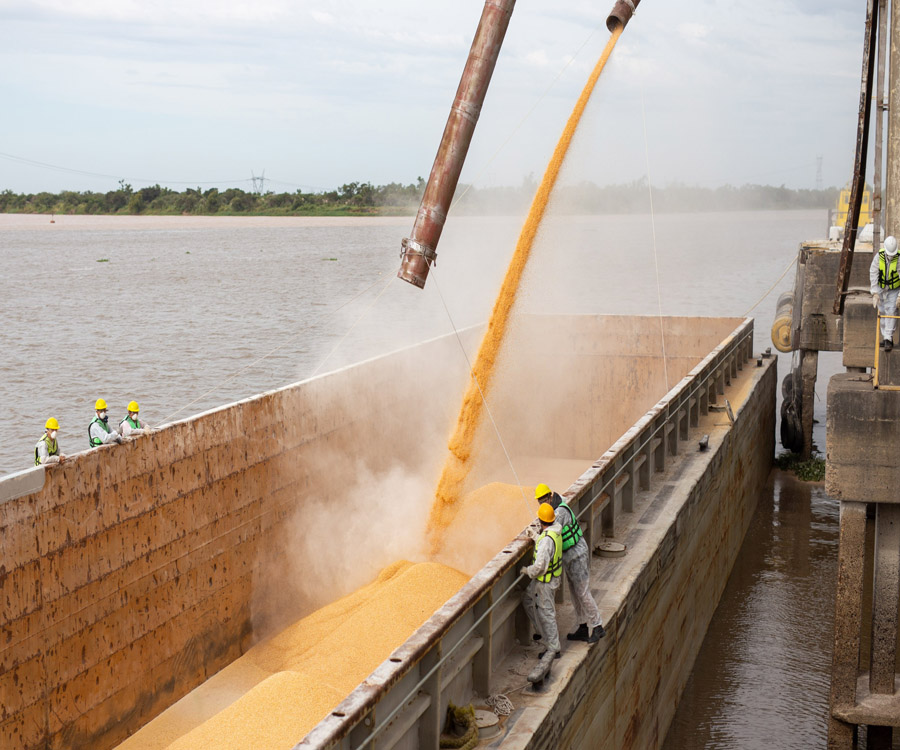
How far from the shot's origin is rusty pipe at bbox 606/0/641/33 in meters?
13.1

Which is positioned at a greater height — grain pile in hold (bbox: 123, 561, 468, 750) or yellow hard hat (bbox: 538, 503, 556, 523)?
yellow hard hat (bbox: 538, 503, 556, 523)

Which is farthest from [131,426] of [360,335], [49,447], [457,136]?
[360,335]

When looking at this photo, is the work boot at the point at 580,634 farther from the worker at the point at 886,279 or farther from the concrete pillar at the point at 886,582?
the worker at the point at 886,279

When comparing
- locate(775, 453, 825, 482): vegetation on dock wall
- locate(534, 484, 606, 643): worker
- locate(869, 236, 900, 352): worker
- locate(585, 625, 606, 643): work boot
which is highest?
locate(869, 236, 900, 352): worker

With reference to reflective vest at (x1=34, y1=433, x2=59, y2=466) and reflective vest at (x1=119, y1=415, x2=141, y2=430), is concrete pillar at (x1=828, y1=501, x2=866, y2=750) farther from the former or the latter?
reflective vest at (x1=34, y1=433, x2=59, y2=466)

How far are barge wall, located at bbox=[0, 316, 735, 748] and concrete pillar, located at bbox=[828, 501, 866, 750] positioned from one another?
630cm

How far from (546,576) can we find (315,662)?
3.30 m

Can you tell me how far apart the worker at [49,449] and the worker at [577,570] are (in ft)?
14.1

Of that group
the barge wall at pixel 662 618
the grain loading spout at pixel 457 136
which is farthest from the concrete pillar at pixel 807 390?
the grain loading spout at pixel 457 136

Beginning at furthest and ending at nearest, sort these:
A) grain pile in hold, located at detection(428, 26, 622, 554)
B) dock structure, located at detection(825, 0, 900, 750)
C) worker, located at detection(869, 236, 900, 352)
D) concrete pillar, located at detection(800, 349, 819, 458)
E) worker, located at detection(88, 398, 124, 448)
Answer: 1. concrete pillar, located at detection(800, 349, 819, 458)
2. grain pile in hold, located at detection(428, 26, 622, 554)
3. worker, located at detection(869, 236, 900, 352)
4. worker, located at detection(88, 398, 124, 448)
5. dock structure, located at detection(825, 0, 900, 750)

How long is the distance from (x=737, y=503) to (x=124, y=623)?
37.6ft

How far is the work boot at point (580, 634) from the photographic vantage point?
8094mm

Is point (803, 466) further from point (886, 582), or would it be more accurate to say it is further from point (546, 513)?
point (546, 513)

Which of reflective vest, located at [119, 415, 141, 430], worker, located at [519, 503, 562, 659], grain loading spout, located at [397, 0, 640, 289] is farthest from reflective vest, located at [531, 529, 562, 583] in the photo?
reflective vest, located at [119, 415, 141, 430]
